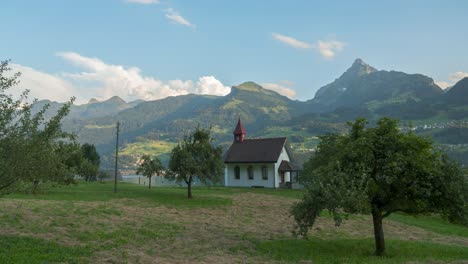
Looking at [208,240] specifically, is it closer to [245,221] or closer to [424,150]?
[245,221]

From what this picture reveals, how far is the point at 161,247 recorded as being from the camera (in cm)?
2069

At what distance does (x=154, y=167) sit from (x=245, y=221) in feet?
88.0

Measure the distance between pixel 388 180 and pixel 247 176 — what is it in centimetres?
5141

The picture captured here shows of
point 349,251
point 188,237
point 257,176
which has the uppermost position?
point 257,176

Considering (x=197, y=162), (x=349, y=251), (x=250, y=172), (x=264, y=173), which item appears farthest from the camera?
(x=250, y=172)

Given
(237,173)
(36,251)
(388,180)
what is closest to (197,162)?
(388,180)

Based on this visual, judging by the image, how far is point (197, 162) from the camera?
42.0 metres

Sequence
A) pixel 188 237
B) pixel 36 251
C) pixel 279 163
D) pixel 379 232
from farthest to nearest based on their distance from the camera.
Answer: pixel 279 163, pixel 188 237, pixel 379 232, pixel 36 251

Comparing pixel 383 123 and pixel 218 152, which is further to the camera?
pixel 218 152

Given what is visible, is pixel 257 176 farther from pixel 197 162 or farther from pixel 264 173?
pixel 197 162

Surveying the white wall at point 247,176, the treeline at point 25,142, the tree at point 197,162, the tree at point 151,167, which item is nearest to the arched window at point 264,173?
the white wall at point 247,176

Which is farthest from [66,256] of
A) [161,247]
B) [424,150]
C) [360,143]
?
[424,150]

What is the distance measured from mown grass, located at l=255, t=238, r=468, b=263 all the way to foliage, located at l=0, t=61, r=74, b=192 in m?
12.0

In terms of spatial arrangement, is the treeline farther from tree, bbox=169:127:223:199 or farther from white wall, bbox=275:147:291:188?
white wall, bbox=275:147:291:188
